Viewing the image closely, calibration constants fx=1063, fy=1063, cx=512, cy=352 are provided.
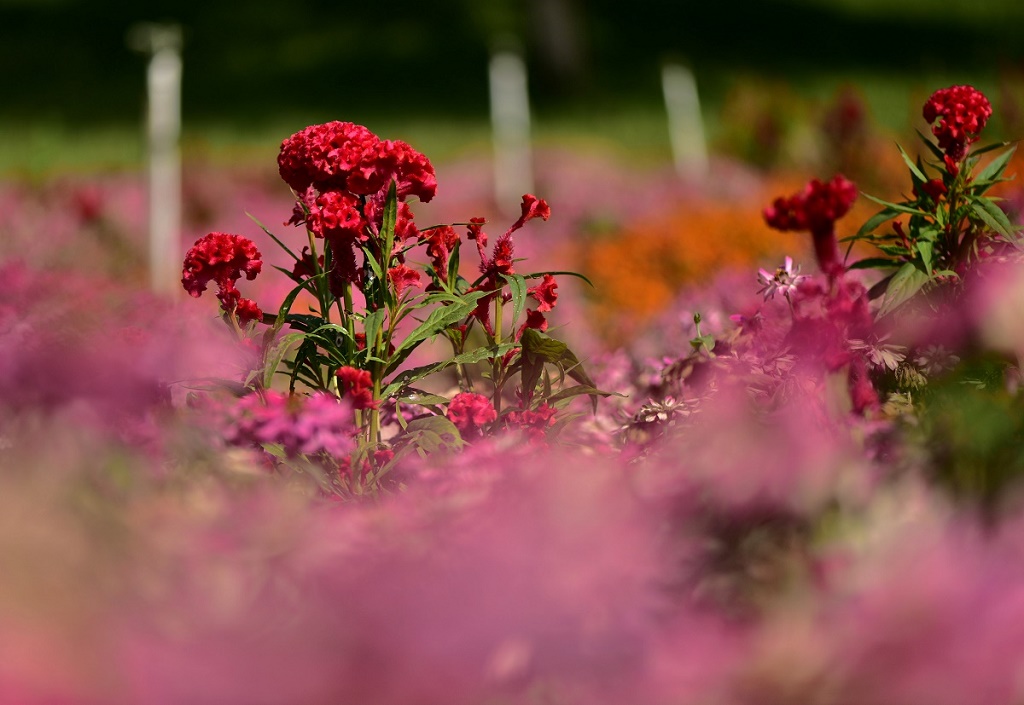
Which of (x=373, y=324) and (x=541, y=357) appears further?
(x=541, y=357)

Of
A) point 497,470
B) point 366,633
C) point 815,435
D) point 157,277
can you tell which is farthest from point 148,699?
point 157,277

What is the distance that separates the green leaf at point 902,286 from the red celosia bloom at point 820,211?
0.13 m

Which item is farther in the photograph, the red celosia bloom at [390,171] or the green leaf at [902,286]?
the green leaf at [902,286]

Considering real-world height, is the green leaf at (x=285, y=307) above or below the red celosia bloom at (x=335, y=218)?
below

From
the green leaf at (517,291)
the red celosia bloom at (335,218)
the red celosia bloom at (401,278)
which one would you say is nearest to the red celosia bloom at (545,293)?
the green leaf at (517,291)

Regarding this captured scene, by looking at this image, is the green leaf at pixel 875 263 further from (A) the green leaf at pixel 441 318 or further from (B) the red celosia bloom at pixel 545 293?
(A) the green leaf at pixel 441 318

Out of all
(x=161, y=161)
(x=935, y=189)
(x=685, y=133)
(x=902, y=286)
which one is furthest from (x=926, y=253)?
(x=685, y=133)

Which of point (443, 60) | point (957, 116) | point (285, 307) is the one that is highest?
point (443, 60)

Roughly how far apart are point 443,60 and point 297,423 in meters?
24.6

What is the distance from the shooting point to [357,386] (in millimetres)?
1661

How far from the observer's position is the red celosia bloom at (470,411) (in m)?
1.80

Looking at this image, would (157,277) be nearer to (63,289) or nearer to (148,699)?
(63,289)

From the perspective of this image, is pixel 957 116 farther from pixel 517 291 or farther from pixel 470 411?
pixel 470 411

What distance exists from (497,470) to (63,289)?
1.54 meters
